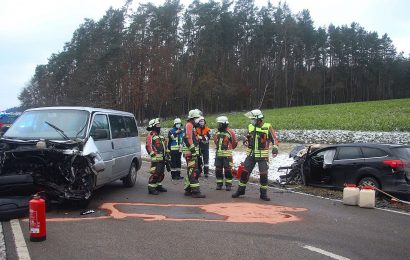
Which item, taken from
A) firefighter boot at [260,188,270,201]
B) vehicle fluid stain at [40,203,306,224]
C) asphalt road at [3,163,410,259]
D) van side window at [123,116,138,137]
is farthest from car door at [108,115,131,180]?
firefighter boot at [260,188,270,201]

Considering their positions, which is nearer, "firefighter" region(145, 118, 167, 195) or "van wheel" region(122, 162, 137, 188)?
"firefighter" region(145, 118, 167, 195)

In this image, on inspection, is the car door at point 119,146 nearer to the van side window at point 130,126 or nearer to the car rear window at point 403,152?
the van side window at point 130,126

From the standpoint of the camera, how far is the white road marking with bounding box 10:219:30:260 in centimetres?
522

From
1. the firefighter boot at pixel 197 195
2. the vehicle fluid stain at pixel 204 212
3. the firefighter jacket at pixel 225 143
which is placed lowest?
the vehicle fluid stain at pixel 204 212

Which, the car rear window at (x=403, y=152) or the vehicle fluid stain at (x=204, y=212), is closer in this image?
the vehicle fluid stain at (x=204, y=212)

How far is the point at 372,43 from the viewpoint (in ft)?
269

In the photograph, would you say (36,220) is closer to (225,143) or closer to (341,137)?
(225,143)

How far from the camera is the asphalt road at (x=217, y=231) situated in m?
5.50

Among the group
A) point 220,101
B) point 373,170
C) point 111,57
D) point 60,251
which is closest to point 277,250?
point 60,251

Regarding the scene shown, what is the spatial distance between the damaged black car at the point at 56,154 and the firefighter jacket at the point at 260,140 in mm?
3230

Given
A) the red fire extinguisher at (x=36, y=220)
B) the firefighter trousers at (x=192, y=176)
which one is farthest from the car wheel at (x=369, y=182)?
the red fire extinguisher at (x=36, y=220)

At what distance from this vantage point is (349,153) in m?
10.9

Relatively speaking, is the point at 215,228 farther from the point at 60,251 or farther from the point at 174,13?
the point at 174,13

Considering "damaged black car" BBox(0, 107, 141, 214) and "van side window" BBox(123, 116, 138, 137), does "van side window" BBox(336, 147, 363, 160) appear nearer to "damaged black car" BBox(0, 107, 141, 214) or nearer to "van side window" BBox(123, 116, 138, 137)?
"van side window" BBox(123, 116, 138, 137)
